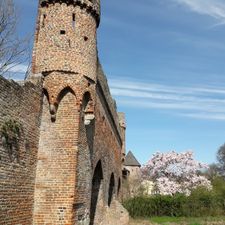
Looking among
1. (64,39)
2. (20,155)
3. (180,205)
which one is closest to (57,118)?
(20,155)

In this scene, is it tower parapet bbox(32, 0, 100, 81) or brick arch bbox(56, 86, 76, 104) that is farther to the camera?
tower parapet bbox(32, 0, 100, 81)

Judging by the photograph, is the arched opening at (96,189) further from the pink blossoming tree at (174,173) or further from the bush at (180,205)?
the pink blossoming tree at (174,173)

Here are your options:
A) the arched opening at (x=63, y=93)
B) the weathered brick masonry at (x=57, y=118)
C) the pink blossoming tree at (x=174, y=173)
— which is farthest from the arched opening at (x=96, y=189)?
the pink blossoming tree at (x=174, y=173)

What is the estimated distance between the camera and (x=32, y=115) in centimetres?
980

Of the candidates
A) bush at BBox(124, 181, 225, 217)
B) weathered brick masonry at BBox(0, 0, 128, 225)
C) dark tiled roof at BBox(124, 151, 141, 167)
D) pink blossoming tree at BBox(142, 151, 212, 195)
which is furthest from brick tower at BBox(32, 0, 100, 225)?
dark tiled roof at BBox(124, 151, 141, 167)

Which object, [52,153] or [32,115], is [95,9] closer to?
[32,115]

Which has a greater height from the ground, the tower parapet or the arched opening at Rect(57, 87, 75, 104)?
the tower parapet

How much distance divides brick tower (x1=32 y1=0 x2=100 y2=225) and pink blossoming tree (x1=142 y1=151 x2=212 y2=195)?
28.9m

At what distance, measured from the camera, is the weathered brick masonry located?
29.8 ft

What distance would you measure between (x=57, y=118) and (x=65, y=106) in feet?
1.51

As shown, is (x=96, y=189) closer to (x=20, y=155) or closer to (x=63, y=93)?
(x=63, y=93)

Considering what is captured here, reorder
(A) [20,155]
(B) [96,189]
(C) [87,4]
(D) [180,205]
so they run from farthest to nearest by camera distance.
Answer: (D) [180,205] < (B) [96,189] < (C) [87,4] < (A) [20,155]

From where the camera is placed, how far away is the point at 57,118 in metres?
10.4

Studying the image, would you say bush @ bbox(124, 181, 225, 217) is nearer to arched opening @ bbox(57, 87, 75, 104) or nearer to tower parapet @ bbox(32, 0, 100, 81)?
tower parapet @ bbox(32, 0, 100, 81)
